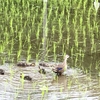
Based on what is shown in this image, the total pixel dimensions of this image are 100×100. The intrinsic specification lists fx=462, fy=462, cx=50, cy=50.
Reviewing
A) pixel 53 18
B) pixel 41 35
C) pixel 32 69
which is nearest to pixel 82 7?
pixel 53 18

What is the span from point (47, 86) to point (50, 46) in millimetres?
1998

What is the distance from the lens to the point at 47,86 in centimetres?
596

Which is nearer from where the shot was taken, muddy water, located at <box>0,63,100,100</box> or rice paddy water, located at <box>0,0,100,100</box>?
muddy water, located at <box>0,63,100,100</box>

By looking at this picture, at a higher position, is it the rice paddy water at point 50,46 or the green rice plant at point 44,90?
the rice paddy water at point 50,46

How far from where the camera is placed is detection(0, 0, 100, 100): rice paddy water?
583 centimetres

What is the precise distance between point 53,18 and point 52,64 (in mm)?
2651

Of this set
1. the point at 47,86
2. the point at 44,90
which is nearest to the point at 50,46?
the point at 47,86

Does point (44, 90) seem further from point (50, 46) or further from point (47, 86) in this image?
point (50, 46)

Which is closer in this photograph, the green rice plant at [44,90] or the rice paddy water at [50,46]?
the green rice plant at [44,90]

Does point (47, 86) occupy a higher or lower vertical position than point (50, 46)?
lower

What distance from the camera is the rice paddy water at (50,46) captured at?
5.83m

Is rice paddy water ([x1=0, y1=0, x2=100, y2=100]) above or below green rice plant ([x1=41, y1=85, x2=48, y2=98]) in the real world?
above

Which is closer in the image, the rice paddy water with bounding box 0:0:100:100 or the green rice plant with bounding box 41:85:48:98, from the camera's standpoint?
the green rice plant with bounding box 41:85:48:98

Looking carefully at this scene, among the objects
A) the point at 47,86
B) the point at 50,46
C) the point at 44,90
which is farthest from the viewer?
the point at 50,46
